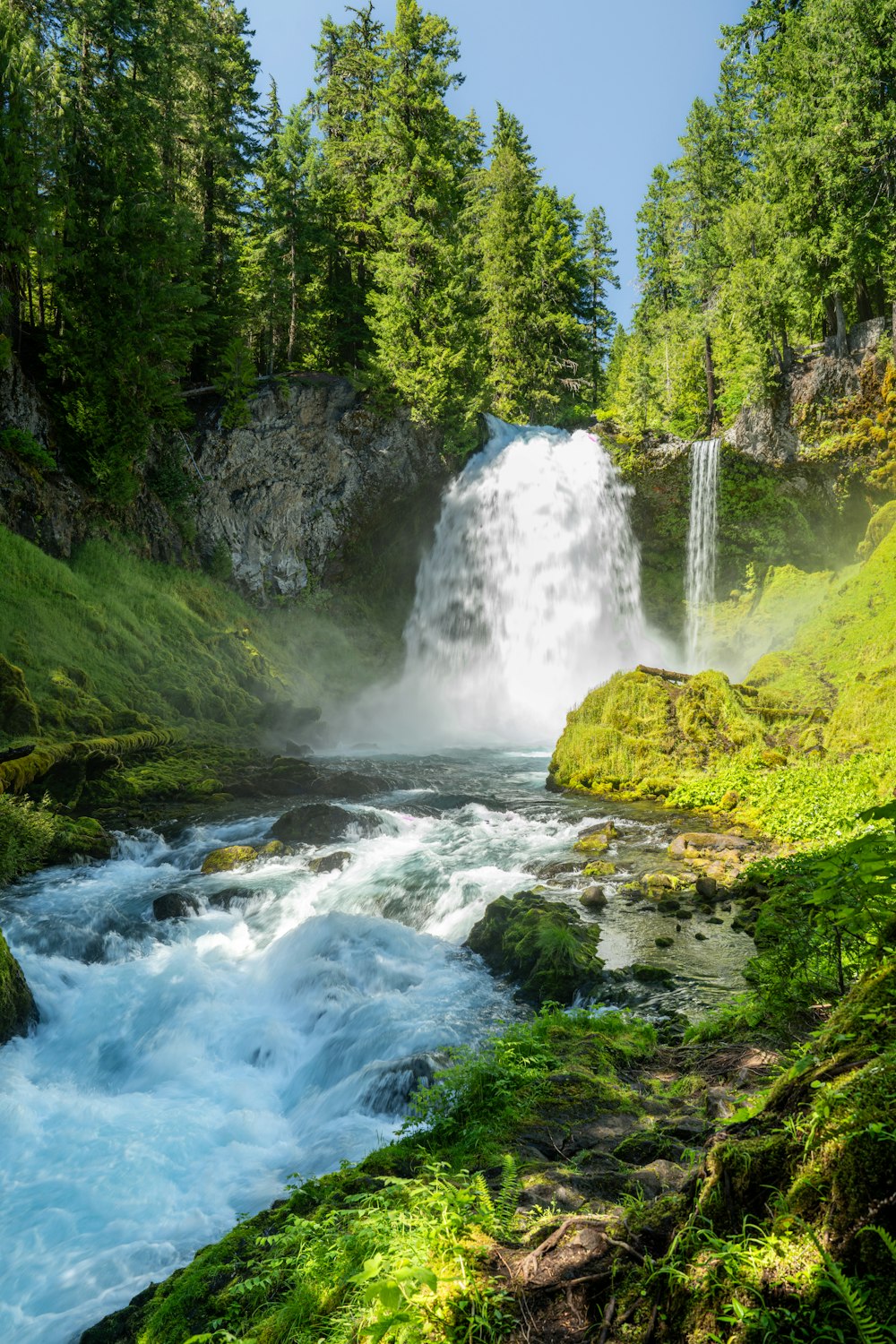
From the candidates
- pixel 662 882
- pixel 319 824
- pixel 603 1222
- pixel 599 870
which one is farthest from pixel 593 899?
pixel 603 1222

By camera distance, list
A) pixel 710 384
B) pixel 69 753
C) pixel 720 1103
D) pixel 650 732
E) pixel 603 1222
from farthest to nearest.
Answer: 1. pixel 710 384
2. pixel 650 732
3. pixel 69 753
4. pixel 720 1103
5. pixel 603 1222

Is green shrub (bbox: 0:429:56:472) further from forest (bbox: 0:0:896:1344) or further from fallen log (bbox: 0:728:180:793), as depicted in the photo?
fallen log (bbox: 0:728:180:793)

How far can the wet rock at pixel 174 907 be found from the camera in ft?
28.8

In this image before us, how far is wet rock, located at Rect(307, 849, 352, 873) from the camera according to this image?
10328 millimetres

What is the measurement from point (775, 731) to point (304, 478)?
1969 cm

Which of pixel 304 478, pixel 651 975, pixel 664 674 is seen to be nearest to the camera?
pixel 651 975

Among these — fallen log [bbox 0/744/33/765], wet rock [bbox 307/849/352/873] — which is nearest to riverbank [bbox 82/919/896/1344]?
wet rock [bbox 307/849/352/873]

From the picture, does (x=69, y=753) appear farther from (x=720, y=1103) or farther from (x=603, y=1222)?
(x=603, y=1222)

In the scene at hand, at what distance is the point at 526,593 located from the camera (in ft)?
91.0

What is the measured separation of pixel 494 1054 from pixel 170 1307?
2117mm

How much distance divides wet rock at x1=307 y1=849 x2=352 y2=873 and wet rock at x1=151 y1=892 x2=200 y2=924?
179cm

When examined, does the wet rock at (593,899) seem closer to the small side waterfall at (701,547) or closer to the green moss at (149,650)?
the green moss at (149,650)

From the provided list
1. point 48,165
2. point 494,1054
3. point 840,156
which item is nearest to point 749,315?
point 840,156

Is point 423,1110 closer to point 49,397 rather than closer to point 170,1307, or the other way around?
point 170,1307
